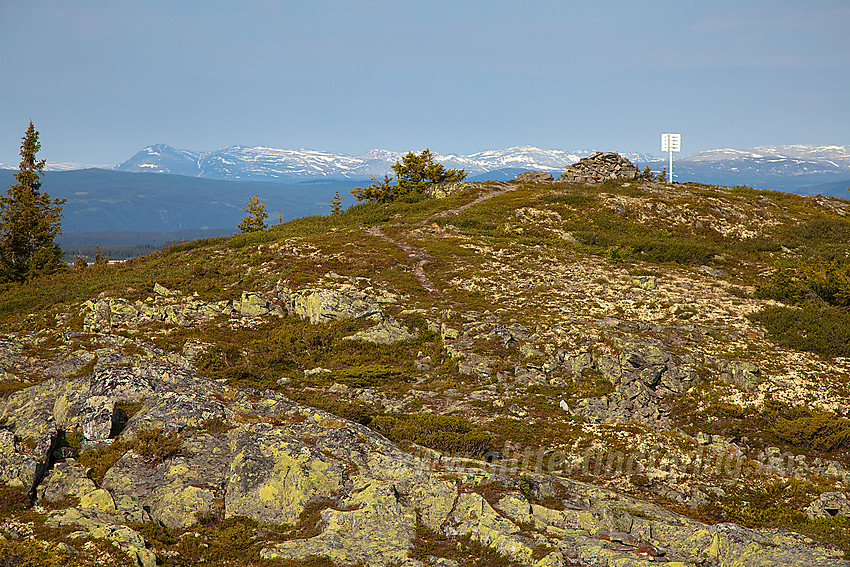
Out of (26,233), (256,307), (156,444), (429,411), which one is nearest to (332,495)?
(156,444)

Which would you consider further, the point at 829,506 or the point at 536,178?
the point at 536,178

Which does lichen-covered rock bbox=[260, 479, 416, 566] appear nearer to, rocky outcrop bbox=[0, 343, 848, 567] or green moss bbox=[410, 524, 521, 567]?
rocky outcrop bbox=[0, 343, 848, 567]

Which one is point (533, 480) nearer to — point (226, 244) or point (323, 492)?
point (323, 492)

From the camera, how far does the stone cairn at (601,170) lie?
76.2m

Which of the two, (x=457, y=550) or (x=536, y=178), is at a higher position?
(x=536, y=178)

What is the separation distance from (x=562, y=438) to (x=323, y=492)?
30.1ft

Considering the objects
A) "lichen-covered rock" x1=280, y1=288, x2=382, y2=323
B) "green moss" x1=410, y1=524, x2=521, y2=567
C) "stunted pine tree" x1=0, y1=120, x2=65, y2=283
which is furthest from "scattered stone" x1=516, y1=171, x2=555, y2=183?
"green moss" x1=410, y1=524, x2=521, y2=567

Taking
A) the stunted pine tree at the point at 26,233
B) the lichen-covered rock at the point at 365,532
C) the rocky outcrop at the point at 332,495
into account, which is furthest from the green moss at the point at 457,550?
the stunted pine tree at the point at 26,233

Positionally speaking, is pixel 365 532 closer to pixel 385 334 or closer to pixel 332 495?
pixel 332 495

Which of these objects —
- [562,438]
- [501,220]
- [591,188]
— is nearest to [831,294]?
[562,438]

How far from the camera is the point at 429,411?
21.4 meters

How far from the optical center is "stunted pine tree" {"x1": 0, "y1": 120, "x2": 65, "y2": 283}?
49625mm

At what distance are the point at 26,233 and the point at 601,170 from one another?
239 ft

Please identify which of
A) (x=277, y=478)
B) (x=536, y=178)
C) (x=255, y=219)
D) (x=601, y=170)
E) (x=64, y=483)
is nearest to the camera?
(x=64, y=483)
